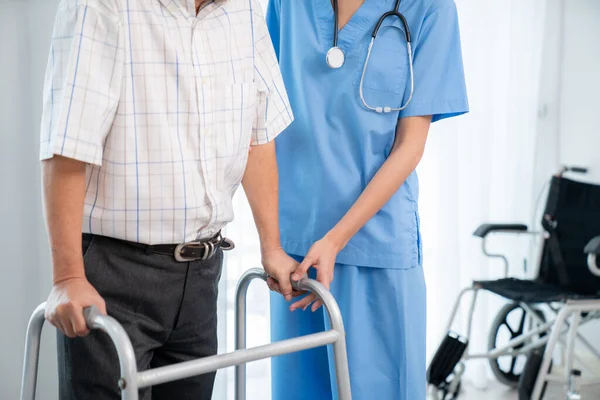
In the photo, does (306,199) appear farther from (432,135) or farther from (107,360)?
(432,135)

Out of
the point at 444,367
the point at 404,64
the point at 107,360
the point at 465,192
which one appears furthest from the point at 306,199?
the point at 465,192

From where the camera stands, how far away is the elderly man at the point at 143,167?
3.08 ft

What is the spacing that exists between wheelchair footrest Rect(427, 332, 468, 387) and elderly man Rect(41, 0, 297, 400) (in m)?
1.39

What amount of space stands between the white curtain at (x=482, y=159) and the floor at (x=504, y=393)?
56 mm

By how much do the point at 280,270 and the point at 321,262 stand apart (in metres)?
0.08

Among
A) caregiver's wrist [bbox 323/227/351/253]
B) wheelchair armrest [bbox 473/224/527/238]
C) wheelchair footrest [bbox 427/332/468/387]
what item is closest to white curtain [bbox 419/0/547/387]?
wheelchair armrest [bbox 473/224/527/238]

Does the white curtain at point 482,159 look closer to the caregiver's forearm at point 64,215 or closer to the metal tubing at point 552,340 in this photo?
the metal tubing at point 552,340

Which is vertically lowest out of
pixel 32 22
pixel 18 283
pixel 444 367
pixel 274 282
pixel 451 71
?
pixel 444 367

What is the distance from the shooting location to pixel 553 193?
2.76 m

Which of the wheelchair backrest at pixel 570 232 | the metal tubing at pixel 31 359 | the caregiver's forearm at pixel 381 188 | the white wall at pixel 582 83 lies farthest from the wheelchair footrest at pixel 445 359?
the metal tubing at pixel 31 359

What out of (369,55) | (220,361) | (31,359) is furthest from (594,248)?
(31,359)

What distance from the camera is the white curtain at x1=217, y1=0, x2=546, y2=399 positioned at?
2711mm

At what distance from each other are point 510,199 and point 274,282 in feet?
6.18

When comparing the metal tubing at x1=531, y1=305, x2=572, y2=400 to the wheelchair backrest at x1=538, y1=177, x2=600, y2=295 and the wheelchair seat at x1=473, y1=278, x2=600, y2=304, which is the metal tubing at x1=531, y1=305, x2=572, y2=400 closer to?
the wheelchair seat at x1=473, y1=278, x2=600, y2=304
